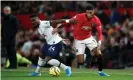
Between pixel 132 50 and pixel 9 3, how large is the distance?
34.1 feet

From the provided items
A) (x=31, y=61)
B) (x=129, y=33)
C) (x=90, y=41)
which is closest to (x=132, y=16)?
(x=129, y=33)

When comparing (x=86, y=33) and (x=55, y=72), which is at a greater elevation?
(x=86, y=33)

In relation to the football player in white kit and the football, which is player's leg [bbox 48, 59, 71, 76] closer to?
the football player in white kit

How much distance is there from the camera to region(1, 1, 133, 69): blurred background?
83.0 ft

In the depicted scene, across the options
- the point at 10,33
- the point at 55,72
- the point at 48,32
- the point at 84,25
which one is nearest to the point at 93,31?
the point at 10,33

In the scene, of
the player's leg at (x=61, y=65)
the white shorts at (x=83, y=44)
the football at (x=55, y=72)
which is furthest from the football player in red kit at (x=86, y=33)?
the football at (x=55, y=72)

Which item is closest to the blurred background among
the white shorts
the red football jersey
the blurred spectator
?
the blurred spectator

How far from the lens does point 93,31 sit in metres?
27.4

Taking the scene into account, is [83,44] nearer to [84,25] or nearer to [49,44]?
[84,25]

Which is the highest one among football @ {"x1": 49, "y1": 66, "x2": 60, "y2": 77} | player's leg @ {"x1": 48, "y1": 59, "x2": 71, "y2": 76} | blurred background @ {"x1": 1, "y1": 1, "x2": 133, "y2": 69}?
blurred background @ {"x1": 1, "y1": 1, "x2": 133, "y2": 69}

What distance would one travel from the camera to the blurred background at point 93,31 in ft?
83.0

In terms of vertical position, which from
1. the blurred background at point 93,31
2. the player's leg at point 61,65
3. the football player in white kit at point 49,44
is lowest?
the player's leg at point 61,65

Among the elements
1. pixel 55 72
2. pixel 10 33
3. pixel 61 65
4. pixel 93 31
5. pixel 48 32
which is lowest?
pixel 55 72

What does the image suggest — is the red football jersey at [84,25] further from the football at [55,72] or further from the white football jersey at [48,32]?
the football at [55,72]
